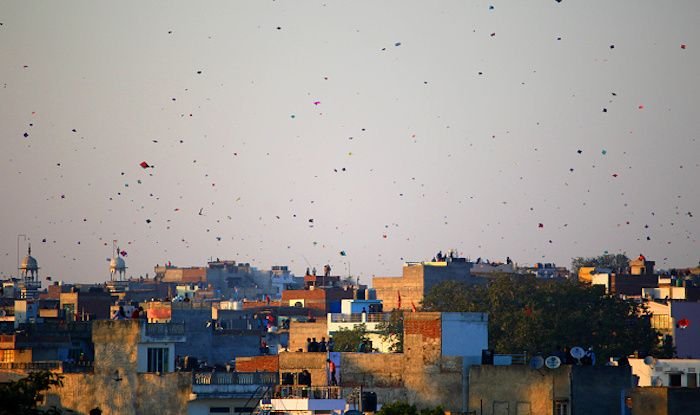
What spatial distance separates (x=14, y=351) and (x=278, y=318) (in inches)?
2752

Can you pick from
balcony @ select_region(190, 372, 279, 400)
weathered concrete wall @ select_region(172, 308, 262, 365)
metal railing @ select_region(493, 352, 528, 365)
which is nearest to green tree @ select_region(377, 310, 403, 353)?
weathered concrete wall @ select_region(172, 308, 262, 365)

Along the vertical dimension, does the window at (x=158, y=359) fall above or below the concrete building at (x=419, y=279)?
below

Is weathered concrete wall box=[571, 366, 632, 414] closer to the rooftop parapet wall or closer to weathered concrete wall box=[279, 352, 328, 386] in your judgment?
weathered concrete wall box=[279, 352, 328, 386]

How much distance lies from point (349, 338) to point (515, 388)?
57.2m

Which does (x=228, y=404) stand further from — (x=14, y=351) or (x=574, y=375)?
(x=14, y=351)

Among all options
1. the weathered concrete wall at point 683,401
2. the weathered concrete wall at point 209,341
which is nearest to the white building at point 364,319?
the weathered concrete wall at point 209,341

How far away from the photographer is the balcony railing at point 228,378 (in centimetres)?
6725

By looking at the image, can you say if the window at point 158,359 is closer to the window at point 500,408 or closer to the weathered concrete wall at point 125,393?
the weathered concrete wall at point 125,393

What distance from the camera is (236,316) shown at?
14925 cm

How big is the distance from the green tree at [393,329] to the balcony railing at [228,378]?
4707 cm

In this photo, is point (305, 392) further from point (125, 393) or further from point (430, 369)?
point (125, 393)

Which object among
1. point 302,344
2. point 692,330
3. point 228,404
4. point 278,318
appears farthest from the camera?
point 278,318

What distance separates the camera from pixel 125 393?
6825 centimetres

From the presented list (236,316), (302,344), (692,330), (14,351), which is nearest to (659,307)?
(692,330)
